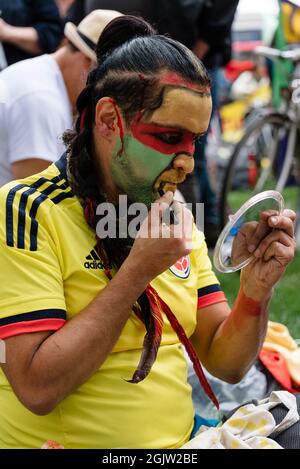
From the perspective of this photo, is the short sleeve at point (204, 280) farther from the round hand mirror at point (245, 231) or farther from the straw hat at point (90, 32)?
the straw hat at point (90, 32)

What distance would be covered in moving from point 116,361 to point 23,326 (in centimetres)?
24

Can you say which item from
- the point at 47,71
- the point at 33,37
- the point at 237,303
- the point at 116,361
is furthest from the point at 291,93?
the point at 116,361

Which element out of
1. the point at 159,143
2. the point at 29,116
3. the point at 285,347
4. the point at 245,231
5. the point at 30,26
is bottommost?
the point at 285,347

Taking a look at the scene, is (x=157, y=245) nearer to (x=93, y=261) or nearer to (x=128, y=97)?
(x=93, y=261)

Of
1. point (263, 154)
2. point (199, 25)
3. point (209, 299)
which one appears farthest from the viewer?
point (263, 154)

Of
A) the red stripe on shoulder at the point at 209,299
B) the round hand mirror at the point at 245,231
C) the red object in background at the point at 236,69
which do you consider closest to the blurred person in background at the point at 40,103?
the red stripe on shoulder at the point at 209,299

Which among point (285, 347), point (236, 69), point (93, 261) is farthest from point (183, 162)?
point (236, 69)

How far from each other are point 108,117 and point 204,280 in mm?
528

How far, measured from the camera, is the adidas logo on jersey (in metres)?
1.67

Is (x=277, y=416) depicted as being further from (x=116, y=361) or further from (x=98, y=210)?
(x=98, y=210)

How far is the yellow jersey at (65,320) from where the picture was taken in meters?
1.58

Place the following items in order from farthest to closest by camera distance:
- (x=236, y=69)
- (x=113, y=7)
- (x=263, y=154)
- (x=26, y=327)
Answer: (x=236, y=69)
(x=263, y=154)
(x=113, y=7)
(x=26, y=327)

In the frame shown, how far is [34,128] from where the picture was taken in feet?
9.42

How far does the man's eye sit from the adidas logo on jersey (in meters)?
0.27
